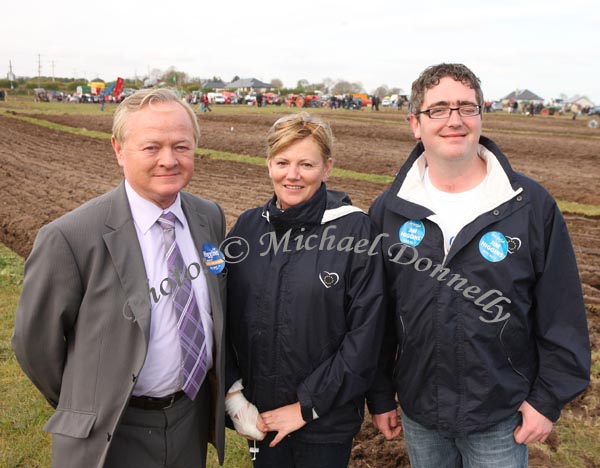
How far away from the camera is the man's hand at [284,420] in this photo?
2500 mm

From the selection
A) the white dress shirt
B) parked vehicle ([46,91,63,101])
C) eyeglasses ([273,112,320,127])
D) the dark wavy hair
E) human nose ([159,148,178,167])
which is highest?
parked vehicle ([46,91,63,101])

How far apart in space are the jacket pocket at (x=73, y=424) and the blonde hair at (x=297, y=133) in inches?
54.6

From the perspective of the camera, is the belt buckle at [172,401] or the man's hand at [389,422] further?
the man's hand at [389,422]

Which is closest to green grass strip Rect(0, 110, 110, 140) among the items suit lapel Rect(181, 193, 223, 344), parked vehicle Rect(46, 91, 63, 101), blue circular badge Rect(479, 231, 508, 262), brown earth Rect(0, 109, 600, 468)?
brown earth Rect(0, 109, 600, 468)

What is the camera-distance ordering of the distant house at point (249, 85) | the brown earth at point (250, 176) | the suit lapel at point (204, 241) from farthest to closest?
the distant house at point (249, 85) → the brown earth at point (250, 176) → the suit lapel at point (204, 241)

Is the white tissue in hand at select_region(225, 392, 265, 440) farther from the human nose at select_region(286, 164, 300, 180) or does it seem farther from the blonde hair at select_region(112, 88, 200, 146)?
the blonde hair at select_region(112, 88, 200, 146)

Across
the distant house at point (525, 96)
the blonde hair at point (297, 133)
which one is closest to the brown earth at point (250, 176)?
the blonde hair at point (297, 133)

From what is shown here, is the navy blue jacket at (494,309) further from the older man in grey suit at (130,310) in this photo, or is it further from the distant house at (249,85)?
the distant house at (249,85)

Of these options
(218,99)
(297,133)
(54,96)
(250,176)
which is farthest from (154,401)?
(54,96)

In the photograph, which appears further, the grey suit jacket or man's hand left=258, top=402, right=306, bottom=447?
man's hand left=258, top=402, right=306, bottom=447

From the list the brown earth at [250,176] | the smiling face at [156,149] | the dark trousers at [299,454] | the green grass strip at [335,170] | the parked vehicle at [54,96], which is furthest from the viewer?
the parked vehicle at [54,96]

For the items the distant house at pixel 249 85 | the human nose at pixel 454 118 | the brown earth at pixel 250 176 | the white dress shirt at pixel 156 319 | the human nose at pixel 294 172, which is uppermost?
the distant house at pixel 249 85

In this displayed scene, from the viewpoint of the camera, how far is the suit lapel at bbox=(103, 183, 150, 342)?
2170 millimetres

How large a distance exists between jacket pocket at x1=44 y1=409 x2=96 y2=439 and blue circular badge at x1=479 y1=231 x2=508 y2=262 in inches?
69.4
